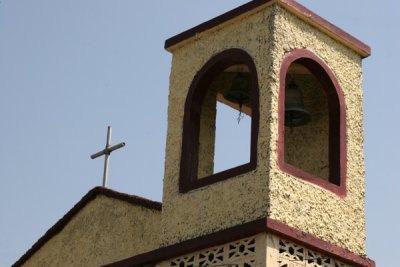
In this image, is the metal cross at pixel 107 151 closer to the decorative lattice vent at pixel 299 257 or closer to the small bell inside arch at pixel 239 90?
the small bell inside arch at pixel 239 90

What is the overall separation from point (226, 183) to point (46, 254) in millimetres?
3864

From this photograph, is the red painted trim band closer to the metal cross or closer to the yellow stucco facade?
the yellow stucco facade

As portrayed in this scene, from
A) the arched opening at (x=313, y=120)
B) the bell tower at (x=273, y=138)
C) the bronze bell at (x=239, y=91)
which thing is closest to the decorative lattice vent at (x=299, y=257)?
the bell tower at (x=273, y=138)

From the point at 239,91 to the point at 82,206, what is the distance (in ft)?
8.71

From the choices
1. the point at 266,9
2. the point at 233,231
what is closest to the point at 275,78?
the point at 266,9

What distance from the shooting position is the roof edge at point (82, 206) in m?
13.0

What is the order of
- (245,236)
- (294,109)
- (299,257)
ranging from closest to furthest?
(245,236) < (299,257) < (294,109)

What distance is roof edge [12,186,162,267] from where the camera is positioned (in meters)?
13.0

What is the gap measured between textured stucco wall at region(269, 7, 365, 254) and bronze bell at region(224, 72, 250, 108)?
3.47 feet

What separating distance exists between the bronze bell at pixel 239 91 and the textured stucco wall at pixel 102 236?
1618 mm

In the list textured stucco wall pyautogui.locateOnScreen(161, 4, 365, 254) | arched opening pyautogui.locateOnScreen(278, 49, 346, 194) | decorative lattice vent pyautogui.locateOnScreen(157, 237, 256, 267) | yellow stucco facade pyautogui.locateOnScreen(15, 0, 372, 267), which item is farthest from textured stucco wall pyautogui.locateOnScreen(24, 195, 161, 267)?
arched opening pyautogui.locateOnScreen(278, 49, 346, 194)

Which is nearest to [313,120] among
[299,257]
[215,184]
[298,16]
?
[298,16]

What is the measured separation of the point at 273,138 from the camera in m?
11.4

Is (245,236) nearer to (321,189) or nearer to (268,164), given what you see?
(268,164)
